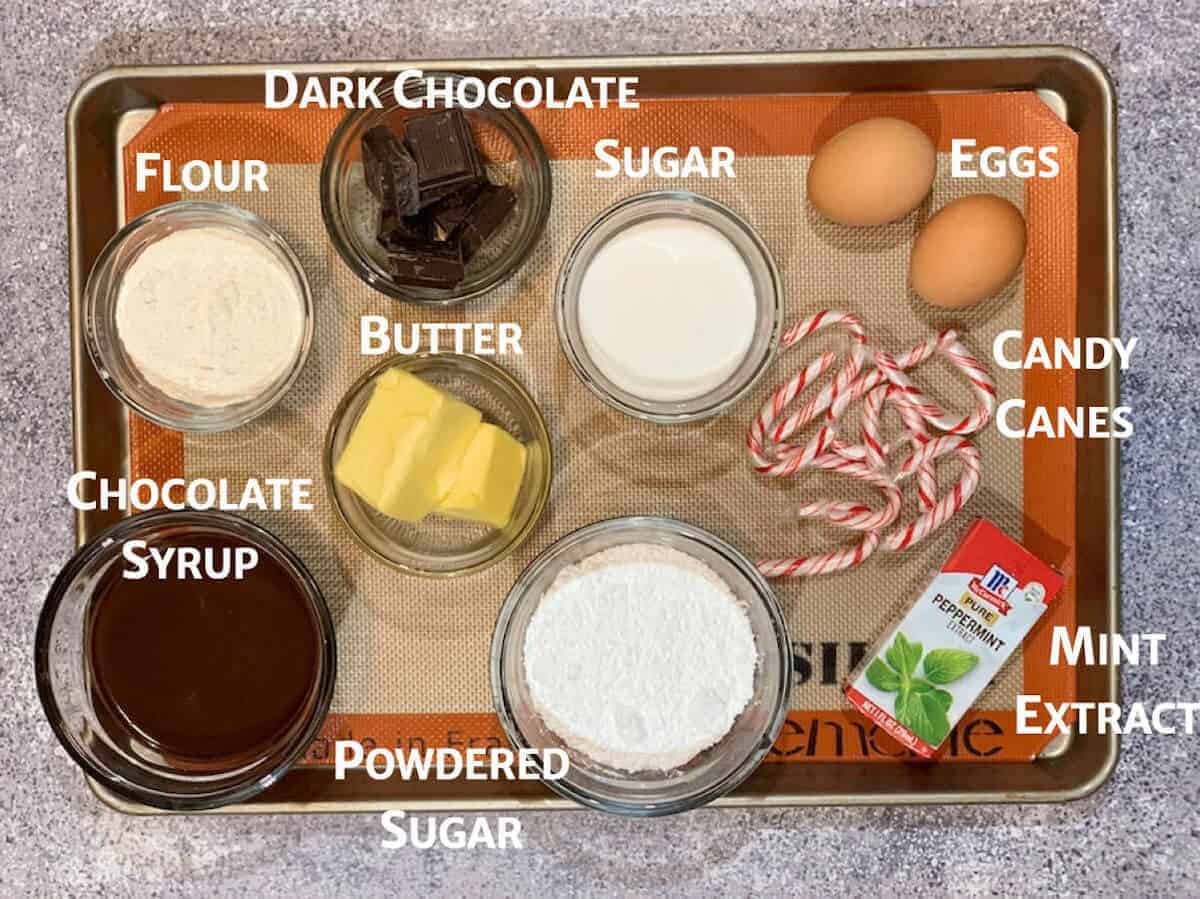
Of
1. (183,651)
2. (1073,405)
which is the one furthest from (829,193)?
(183,651)

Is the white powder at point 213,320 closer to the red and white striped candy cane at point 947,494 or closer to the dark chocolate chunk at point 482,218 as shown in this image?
the dark chocolate chunk at point 482,218

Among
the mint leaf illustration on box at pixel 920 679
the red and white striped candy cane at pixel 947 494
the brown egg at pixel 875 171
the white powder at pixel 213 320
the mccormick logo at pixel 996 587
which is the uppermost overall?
the brown egg at pixel 875 171

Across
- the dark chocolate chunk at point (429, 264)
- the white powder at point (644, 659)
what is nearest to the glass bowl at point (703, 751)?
the white powder at point (644, 659)

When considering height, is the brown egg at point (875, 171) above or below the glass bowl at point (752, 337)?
above

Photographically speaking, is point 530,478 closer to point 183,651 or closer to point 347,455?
point 347,455

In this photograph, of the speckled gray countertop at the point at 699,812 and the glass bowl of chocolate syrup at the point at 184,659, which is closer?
the glass bowl of chocolate syrup at the point at 184,659
